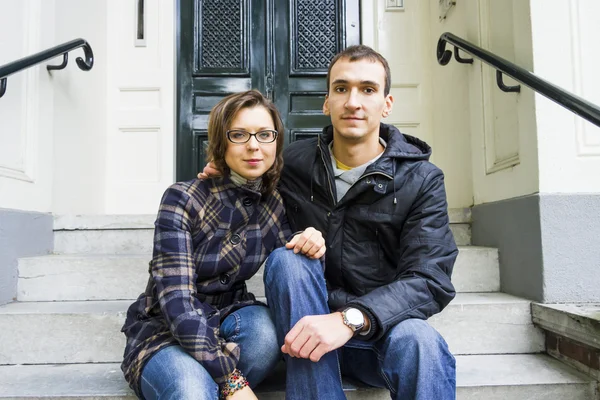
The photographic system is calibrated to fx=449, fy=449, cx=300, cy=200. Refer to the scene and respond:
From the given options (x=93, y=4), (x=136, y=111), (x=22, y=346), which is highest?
(x=93, y=4)

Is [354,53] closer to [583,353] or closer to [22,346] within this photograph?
[583,353]

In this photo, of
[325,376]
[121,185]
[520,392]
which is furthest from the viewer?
[121,185]

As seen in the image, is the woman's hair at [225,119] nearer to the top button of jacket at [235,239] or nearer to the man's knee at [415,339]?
the top button of jacket at [235,239]

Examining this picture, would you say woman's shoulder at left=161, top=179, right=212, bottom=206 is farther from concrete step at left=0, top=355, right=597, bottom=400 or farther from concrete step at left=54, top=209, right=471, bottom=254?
concrete step at left=54, top=209, right=471, bottom=254

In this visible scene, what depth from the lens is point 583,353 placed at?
141cm

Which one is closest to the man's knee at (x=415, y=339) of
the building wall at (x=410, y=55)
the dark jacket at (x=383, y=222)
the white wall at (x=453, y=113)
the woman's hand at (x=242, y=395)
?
the dark jacket at (x=383, y=222)

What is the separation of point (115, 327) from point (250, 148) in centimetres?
86

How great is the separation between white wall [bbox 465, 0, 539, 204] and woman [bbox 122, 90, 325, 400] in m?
1.01

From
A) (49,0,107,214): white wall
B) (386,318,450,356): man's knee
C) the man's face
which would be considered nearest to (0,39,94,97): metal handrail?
(49,0,107,214): white wall

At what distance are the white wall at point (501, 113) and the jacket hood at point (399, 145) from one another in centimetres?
52

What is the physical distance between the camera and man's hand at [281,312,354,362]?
3.45 ft

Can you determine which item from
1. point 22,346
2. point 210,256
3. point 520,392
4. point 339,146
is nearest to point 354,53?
point 339,146

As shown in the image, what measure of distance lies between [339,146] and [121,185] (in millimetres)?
1895

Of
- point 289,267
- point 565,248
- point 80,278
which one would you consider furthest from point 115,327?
point 565,248
